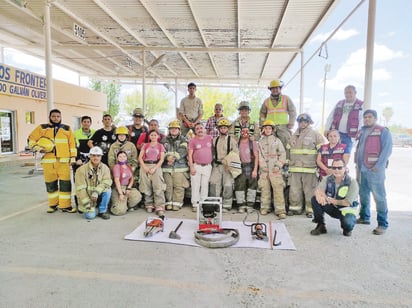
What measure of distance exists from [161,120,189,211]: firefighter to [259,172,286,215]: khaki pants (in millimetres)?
1466

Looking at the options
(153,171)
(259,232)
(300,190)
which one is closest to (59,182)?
(153,171)

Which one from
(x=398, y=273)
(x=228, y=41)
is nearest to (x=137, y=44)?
(x=228, y=41)

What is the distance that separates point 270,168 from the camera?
205 inches

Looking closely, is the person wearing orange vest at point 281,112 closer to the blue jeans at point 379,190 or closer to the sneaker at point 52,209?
the blue jeans at point 379,190

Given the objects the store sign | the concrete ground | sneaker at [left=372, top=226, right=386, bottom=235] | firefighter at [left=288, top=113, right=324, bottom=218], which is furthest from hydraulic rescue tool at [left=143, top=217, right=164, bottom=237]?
the store sign

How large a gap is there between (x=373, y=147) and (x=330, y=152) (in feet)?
2.03

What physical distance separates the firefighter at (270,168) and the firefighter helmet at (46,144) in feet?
12.4

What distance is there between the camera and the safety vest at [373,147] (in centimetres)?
434

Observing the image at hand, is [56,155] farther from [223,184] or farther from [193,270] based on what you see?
[193,270]

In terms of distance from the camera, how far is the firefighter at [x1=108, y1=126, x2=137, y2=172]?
5387 mm

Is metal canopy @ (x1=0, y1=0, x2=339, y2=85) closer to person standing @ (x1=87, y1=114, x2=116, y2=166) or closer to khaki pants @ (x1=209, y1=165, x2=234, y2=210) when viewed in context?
person standing @ (x1=87, y1=114, x2=116, y2=166)

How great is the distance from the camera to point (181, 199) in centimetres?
558

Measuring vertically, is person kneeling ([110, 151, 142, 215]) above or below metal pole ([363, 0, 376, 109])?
below

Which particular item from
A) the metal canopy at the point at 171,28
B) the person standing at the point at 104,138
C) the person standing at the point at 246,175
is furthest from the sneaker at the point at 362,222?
the metal canopy at the point at 171,28
